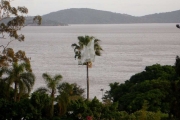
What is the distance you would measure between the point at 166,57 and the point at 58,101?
6972 centimetres

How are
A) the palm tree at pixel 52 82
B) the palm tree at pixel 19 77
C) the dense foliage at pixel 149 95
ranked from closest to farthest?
the palm tree at pixel 52 82 < the palm tree at pixel 19 77 < the dense foliage at pixel 149 95

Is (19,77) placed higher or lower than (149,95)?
higher

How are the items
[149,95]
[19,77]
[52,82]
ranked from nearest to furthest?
[52,82]
[19,77]
[149,95]

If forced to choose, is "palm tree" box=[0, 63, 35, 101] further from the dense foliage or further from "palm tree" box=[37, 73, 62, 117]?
the dense foliage

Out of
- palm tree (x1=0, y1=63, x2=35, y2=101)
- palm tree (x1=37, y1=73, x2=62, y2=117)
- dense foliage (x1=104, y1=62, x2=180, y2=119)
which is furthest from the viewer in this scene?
dense foliage (x1=104, y1=62, x2=180, y2=119)

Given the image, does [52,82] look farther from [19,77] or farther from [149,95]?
[149,95]

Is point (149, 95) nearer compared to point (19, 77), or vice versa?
point (19, 77)

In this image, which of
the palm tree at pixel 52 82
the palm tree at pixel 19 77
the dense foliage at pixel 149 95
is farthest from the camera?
the dense foliage at pixel 149 95

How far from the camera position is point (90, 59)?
35969 millimetres

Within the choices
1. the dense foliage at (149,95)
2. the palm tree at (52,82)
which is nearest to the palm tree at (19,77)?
the palm tree at (52,82)

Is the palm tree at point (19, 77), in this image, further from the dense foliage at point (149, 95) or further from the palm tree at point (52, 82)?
the dense foliage at point (149, 95)

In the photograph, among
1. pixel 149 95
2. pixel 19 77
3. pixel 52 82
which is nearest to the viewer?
pixel 52 82

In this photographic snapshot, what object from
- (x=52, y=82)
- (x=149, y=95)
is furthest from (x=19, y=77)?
(x=149, y=95)

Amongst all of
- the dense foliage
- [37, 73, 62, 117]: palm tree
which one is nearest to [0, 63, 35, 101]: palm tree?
[37, 73, 62, 117]: palm tree
